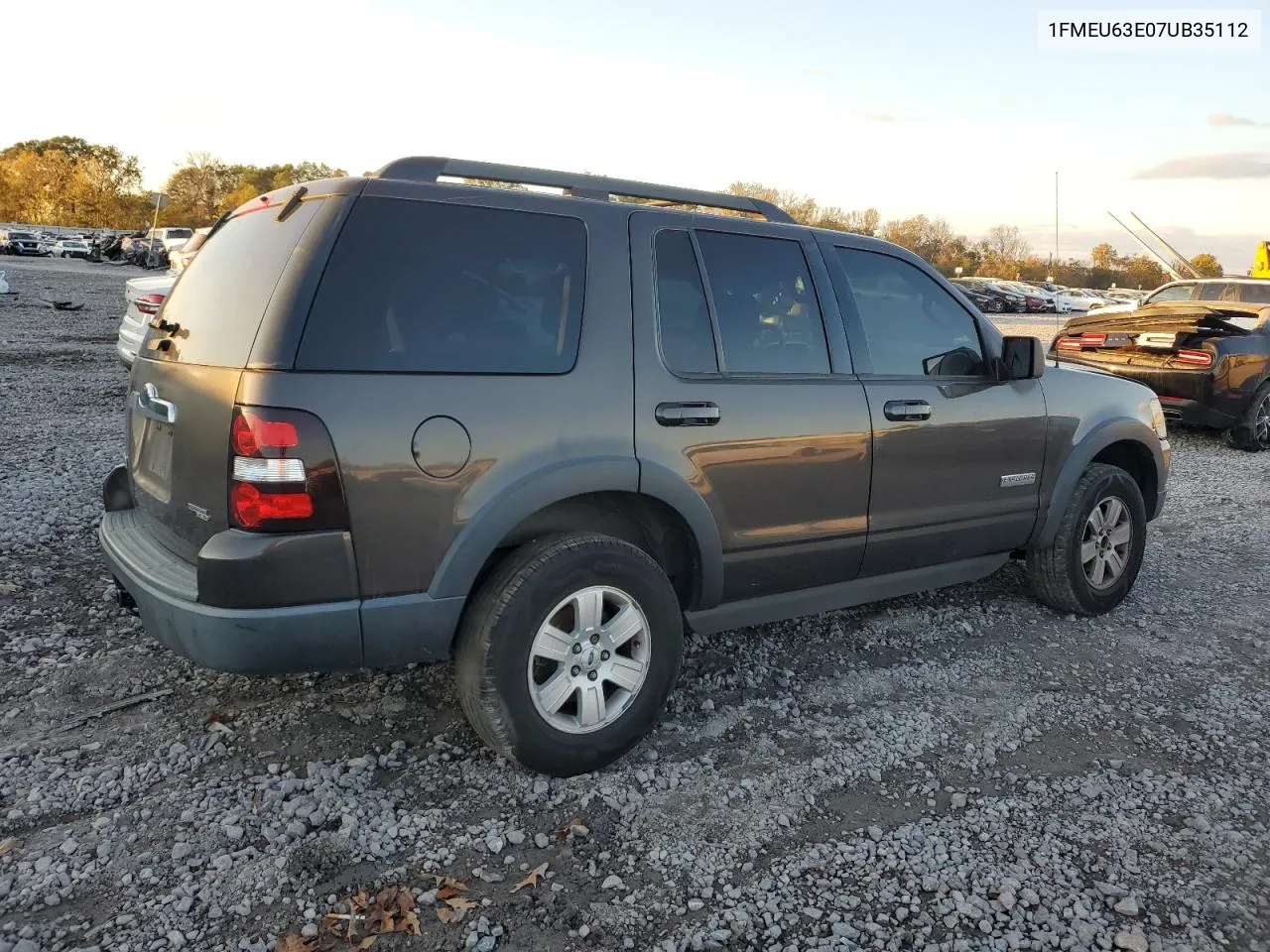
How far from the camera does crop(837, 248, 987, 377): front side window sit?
13.0 feet

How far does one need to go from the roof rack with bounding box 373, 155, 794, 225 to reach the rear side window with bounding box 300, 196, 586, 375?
185 mm

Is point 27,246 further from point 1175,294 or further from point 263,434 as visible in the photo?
point 263,434

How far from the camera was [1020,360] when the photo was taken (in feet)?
13.8

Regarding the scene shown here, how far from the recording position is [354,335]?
2744 mm

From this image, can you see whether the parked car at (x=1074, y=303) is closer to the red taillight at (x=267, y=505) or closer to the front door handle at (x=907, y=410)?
the front door handle at (x=907, y=410)

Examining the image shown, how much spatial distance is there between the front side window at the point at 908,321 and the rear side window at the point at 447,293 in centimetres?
139

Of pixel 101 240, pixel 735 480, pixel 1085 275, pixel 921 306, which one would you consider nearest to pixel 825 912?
pixel 735 480

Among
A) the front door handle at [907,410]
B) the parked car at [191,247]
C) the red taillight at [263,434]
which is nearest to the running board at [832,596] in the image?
the front door handle at [907,410]

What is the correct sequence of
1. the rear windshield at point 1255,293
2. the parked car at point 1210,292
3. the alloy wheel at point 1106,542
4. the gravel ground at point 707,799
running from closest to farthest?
the gravel ground at point 707,799, the alloy wheel at point 1106,542, the rear windshield at point 1255,293, the parked car at point 1210,292

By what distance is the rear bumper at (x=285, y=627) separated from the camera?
2682mm

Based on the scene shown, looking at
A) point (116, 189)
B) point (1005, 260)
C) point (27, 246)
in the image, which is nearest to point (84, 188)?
point (116, 189)

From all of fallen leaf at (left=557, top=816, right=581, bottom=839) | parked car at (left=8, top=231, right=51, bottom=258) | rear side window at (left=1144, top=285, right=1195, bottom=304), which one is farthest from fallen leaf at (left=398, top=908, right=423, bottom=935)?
parked car at (left=8, top=231, right=51, bottom=258)

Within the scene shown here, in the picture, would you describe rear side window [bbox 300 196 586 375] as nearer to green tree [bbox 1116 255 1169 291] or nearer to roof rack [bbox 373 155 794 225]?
roof rack [bbox 373 155 794 225]

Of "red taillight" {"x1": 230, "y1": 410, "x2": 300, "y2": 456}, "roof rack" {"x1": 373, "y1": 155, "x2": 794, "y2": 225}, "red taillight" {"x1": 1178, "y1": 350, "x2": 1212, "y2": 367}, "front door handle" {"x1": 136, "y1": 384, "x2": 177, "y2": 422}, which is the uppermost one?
"roof rack" {"x1": 373, "y1": 155, "x2": 794, "y2": 225}
